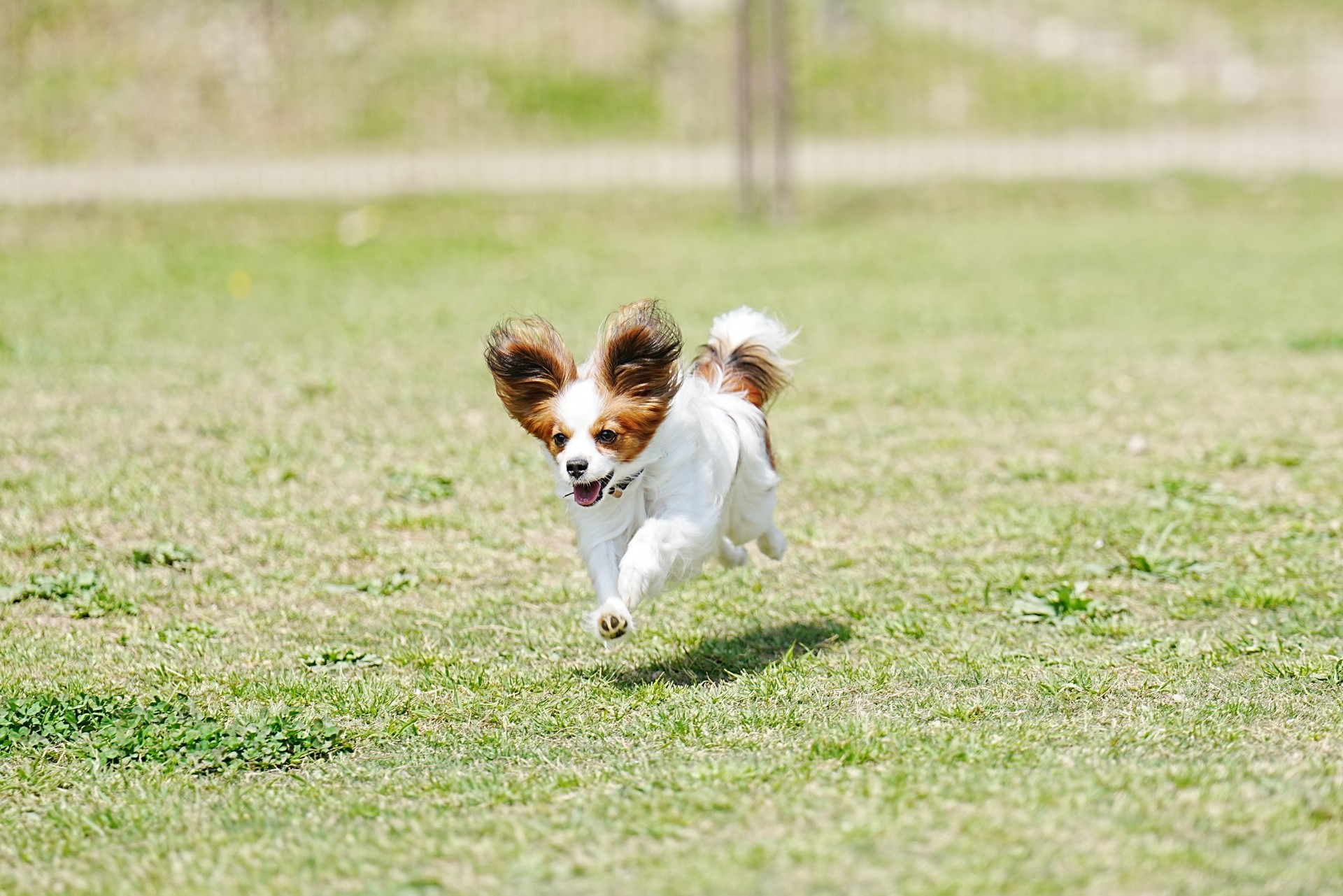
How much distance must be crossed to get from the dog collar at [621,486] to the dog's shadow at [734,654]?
0.57 m

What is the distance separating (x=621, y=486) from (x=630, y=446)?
0.17 meters

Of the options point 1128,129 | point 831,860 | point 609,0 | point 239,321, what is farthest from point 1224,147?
point 831,860

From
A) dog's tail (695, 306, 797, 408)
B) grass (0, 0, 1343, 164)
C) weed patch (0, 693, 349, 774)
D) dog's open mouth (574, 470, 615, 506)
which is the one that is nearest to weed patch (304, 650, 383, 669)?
weed patch (0, 693, 349, 774)

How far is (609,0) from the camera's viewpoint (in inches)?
683

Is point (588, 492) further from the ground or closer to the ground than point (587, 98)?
closer to the ground

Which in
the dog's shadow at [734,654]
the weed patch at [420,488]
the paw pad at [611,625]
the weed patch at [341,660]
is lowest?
the dog's shadow at [734,654]

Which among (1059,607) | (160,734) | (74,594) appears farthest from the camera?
(74,594)

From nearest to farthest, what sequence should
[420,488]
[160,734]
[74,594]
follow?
[160,734] < [74,594] < [420,488]

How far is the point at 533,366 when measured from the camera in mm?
4609

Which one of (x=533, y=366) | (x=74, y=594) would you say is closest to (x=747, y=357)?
(x=533, y=366)

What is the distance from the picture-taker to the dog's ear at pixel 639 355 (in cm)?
455

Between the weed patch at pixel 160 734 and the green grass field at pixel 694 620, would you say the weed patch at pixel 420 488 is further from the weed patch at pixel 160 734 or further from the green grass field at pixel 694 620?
the weed patch at pixel 160 734

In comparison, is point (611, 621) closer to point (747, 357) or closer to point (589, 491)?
point (589, 491)

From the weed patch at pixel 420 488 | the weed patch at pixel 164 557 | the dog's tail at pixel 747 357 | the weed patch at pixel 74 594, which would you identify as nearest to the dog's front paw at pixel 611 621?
the dog's tail at pixel 747 357
